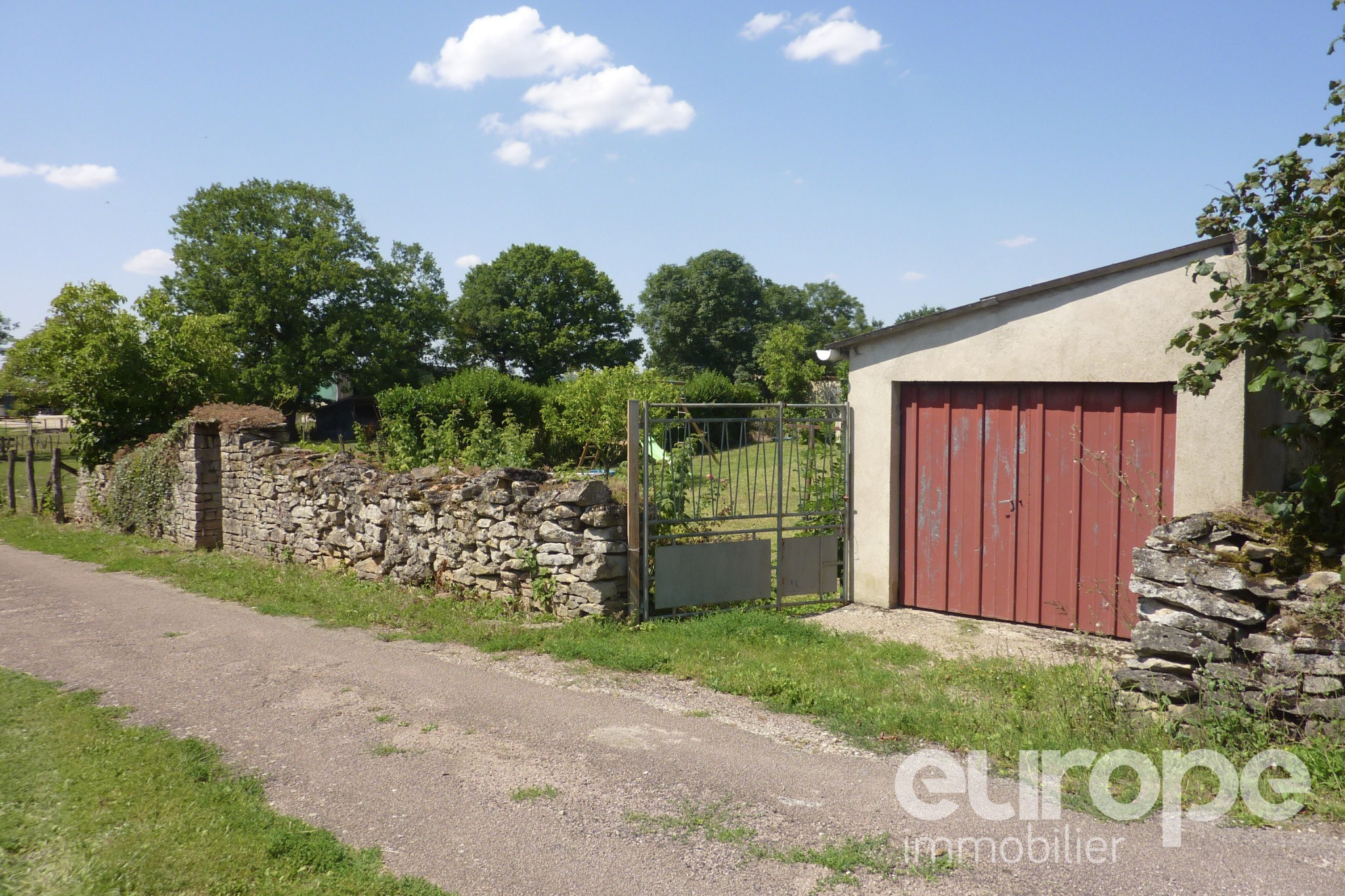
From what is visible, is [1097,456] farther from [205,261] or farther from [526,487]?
[205,261]

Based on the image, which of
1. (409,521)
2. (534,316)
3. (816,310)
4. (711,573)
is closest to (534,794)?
(711,573)

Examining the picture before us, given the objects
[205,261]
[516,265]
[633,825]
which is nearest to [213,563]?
[633,825]

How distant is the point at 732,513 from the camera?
8680 mm

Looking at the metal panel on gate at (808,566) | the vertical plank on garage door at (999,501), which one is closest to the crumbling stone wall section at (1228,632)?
the vertical plank on garage door at (999,501)

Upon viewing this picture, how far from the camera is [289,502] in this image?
39.4 ft

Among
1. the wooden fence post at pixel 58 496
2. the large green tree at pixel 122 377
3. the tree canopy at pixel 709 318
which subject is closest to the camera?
the large green tree at pixel 122 377

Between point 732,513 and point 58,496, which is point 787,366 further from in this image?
point 732,513

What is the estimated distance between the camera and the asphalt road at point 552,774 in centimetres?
361

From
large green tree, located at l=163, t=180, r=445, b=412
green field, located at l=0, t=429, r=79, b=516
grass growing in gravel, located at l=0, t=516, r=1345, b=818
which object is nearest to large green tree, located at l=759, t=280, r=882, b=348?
large green tree, located at l=163, t=180, r=445, b=412

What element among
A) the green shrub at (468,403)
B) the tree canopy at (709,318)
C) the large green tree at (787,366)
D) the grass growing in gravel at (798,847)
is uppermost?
the tree canopy at (709,318)

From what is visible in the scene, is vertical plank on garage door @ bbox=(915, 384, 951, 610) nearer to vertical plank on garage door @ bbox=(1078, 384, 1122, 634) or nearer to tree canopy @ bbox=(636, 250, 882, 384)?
vertical plank on garage door @ bbox=(1078, 384, 1122, 634)

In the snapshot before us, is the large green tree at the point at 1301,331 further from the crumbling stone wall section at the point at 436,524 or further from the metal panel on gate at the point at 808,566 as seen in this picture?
the crumbling stone wall section at the point at 436,524

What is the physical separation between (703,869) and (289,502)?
1003 cm

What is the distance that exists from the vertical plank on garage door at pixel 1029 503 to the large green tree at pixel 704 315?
4671cm
